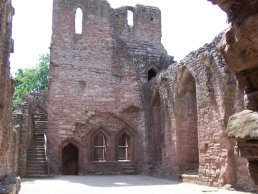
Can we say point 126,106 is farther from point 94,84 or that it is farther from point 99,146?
point 99,146

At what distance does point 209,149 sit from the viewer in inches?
469

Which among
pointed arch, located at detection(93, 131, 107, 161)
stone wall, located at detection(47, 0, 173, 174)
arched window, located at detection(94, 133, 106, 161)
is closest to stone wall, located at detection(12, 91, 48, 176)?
stone wall, located at detection(47, 0, 173, 174)

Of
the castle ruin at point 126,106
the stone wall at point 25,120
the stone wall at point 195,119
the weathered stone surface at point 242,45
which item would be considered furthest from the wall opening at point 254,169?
the stone wall at point 25,120

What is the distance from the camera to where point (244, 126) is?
2.24 m

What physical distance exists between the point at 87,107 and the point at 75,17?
5020mm

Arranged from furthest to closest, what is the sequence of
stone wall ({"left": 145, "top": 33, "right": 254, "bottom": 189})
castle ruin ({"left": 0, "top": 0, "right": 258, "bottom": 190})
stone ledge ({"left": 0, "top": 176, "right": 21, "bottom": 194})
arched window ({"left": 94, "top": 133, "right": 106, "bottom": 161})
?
1. arched window ({"left": 94, "top": 133, "right": 106, "bottom": 161})
2. castle ruin ({"left": 0, "top": 0, "right": 258, "bottom": 190})
3. stone wall ({"left": 145, "top": 33, "right": 254, "bottom": 189})
4. stone ledge ({"left": 0, "top": 176, "right": 21, "bottom": 194})

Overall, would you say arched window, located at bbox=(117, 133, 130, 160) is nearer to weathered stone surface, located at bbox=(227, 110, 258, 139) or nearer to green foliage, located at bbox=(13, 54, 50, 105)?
green foliage, located at bbox=(13, 54, 50, 105)

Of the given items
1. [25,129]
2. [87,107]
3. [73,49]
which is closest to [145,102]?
[87,107]

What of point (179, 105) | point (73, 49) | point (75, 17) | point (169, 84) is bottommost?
point (179, 105)

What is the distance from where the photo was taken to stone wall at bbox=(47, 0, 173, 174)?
1753 centimetres

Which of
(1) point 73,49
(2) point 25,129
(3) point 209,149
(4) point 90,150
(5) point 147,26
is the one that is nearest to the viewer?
(3) point 209,149

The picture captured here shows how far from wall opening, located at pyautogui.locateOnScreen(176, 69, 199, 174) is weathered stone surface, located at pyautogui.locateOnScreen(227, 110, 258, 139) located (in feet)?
39.0

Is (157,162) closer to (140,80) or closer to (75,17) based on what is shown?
(140,80)

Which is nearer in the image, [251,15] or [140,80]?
[251,15]
